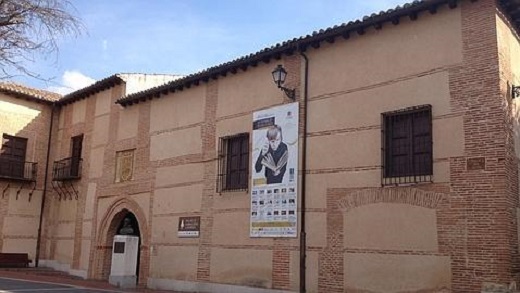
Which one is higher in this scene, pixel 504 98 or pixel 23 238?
pixel 504 98

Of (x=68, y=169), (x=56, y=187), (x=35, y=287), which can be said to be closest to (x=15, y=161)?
(x=56, y=187)

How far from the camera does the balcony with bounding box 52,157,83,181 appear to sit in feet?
71.0

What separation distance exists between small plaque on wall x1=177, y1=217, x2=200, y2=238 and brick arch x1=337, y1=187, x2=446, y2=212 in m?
4.99

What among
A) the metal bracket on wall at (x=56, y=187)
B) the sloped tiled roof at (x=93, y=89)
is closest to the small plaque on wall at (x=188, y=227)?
the sloped tiled roof at (x=93, y=89)

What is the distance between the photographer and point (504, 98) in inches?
413

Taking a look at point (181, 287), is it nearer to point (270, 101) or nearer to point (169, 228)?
point (169, 228)

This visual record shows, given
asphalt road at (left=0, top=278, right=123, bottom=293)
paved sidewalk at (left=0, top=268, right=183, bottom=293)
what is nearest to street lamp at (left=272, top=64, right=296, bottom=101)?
paved sidewalk at (left=0, top=268, right=183, bottom=293)

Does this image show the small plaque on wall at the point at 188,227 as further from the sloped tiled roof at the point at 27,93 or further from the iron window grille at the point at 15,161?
the sloped tiled roof at the point at 27,93

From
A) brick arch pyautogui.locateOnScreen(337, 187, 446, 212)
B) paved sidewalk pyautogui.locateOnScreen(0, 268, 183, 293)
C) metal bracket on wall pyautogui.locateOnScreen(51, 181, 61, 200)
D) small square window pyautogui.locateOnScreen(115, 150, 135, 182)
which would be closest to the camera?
brick arch pyautogui.locateOnScreen(337, 187, 446, 212)

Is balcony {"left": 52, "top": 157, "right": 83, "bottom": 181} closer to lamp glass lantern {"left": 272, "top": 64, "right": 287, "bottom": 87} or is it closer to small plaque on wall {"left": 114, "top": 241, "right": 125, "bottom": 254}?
small plaque on wall {"left": 114, "top": 241, "right": 125, "bottom": 254}

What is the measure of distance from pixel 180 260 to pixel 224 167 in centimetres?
308

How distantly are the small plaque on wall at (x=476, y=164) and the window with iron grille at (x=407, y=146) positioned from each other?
778 millimetres

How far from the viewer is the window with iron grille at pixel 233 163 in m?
15.0

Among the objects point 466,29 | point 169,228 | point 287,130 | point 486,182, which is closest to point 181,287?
point 169,228
